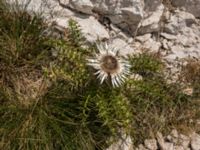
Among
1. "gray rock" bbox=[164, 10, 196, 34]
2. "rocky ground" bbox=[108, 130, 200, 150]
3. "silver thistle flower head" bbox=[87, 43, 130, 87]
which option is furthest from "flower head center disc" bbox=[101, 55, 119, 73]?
"gray rock" bbox=[164, 10, 196, 34]

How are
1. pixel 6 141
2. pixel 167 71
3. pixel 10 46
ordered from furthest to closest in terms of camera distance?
pixel 167 71, pixel 10 46, pixel 6 141

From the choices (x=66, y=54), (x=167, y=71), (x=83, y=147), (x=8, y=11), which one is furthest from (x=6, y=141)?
(x=167, y=71)

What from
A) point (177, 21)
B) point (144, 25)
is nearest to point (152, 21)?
point (144, 25)

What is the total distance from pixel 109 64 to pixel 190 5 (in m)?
1.17

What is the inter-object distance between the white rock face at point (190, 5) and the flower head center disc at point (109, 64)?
1094mm

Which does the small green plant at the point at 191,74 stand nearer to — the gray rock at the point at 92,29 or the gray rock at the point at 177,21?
the gray rock at the point at 177,21

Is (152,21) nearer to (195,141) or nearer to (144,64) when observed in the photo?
(144,64)

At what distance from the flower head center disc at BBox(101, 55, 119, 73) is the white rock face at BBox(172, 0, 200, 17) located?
1094 millimetres

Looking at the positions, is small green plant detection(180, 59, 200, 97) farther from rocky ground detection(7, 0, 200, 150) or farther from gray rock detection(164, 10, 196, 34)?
gray rock detection(164, 10, 196, 34)

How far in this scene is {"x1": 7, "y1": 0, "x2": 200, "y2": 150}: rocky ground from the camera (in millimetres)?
3271

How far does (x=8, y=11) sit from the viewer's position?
3186 mm

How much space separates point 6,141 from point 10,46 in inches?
25.5

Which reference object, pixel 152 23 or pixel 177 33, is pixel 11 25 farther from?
pixel 177 33

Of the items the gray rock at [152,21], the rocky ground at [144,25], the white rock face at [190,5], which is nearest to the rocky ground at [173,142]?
the rocky ground at [144,25]
